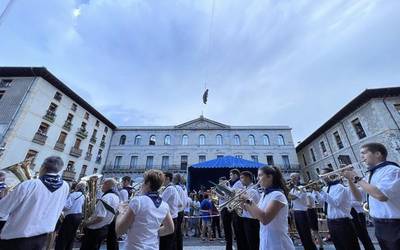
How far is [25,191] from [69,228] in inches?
87.2

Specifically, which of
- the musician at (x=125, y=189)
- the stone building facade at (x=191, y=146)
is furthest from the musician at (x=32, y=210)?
the stone building facade at (x=191, y=146)

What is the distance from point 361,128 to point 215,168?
15059mm

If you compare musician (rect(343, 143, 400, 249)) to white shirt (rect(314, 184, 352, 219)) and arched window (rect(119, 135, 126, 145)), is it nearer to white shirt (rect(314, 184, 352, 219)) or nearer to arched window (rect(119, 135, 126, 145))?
white shirt (rect(314, 184, 352, 219))

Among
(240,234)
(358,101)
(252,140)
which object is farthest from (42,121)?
(358,101)

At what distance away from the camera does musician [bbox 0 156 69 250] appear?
7.42ft

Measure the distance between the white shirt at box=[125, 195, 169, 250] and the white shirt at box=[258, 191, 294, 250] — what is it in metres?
1.23

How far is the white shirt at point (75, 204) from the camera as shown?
13.5 feet

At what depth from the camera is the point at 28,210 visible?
93.2 inches

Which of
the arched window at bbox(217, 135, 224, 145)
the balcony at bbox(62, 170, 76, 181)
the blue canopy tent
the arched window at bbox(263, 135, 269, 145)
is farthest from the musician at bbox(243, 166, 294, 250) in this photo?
the arched window at bbox(263, 135, 269, 145)

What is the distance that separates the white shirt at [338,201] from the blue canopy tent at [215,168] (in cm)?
1017

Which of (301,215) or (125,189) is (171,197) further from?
(301,215)

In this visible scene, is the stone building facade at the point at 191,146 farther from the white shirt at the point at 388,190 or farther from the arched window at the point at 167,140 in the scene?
the white shirt at the point at 388,190

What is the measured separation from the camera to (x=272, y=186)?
246cm

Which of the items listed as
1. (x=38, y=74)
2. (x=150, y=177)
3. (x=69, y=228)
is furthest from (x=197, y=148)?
(x=150, y=177)
